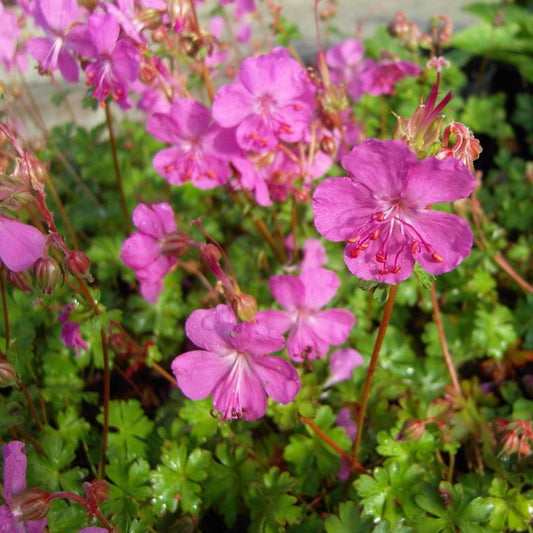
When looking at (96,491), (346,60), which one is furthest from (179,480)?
(346,60)

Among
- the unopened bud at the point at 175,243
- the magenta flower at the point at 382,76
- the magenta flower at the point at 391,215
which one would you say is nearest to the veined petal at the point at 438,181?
the magenta flower at the point at 391,215

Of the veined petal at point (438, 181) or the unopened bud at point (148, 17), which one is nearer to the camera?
the veined petal at point (438, 181)

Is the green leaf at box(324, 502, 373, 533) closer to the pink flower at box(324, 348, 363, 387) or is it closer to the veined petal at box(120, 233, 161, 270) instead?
the pink flower at box(324, 348, 363, 387)

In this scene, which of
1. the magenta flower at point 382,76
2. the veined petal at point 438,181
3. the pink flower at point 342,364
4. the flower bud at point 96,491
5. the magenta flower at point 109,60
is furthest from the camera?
the magenta flower at point 382,76

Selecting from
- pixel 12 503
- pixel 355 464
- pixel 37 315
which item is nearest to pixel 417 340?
pixel 355 464

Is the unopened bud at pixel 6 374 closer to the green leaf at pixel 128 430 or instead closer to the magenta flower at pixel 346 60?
the green leaf at pixel 128 430

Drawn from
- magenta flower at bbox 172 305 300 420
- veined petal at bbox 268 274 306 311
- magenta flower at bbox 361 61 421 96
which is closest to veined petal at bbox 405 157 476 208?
magenta flower at bbox 172 305 300 420
